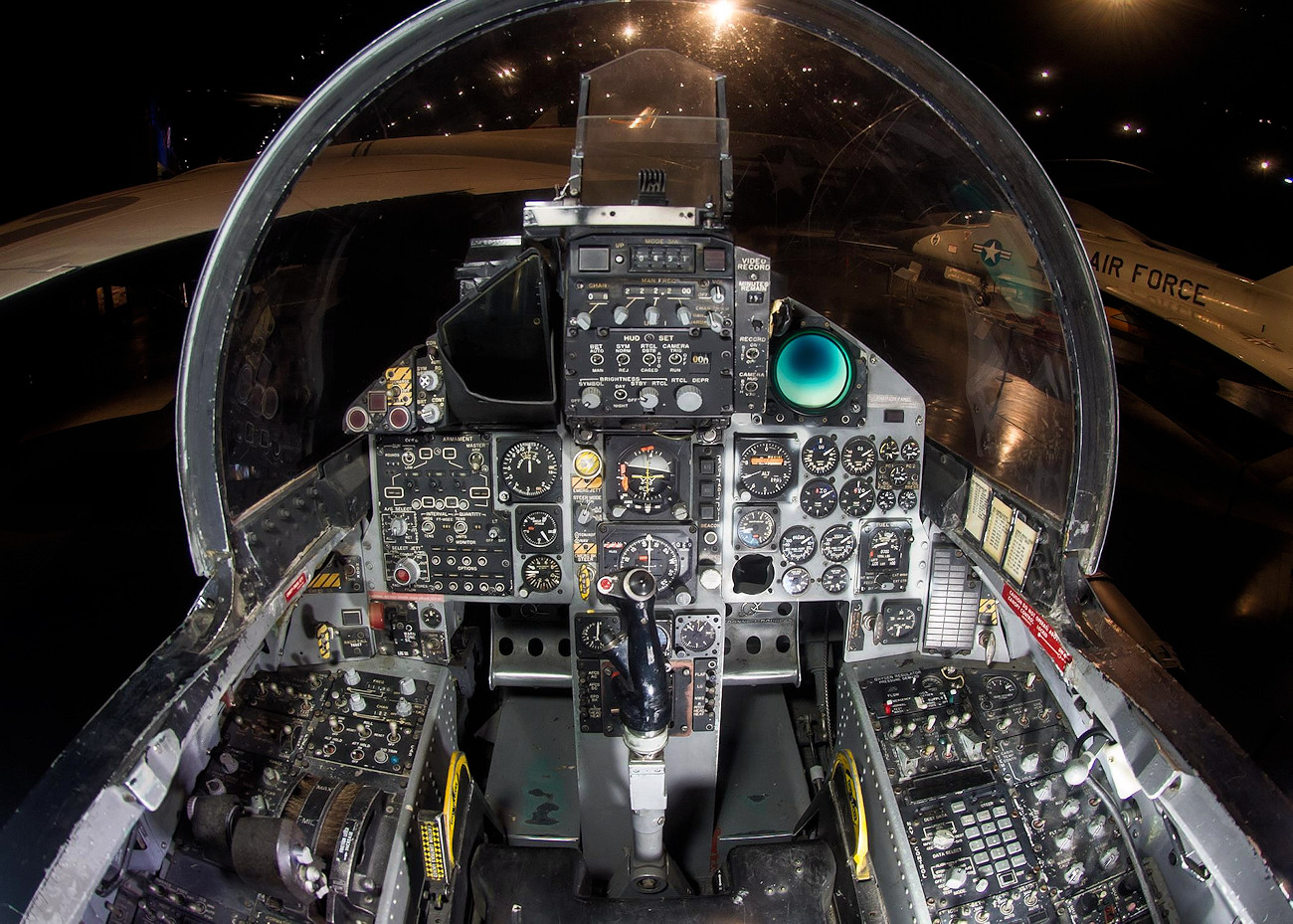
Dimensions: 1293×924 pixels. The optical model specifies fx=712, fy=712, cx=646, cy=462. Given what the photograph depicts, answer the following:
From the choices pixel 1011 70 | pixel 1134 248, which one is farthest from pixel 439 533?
pixel 1134 248

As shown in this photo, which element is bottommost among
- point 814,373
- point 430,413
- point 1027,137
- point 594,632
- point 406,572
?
point 594,632

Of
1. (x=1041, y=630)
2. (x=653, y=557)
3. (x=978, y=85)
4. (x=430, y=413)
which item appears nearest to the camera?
(x=1041, y=630)

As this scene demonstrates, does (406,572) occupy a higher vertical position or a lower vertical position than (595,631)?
higher

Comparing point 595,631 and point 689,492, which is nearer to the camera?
point 689,492

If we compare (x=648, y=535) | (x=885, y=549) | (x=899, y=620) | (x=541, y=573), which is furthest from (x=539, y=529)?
(x=899, y=620)

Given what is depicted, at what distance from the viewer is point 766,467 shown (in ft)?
9.47

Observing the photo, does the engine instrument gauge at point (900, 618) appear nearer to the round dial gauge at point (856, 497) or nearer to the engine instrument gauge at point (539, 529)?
the round dial gauge at point (856, 497)

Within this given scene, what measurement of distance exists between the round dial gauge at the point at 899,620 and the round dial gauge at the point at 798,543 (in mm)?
416

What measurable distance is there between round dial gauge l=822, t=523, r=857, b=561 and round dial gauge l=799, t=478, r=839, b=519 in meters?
0.09

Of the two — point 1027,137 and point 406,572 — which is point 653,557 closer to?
point 406,572

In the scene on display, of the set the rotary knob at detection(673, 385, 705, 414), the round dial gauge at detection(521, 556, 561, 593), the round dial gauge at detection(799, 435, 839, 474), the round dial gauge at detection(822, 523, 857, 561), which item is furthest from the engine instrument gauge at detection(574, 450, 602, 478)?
the round dial gauge at detection(822, 523, 857, 561)

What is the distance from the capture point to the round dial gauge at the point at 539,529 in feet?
9.55

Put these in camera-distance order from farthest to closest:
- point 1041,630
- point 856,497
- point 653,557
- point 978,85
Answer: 1. point 978,85
2. point 856,497
3. point 653,557
4. point 1041,630

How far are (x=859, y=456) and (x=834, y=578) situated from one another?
534mm
